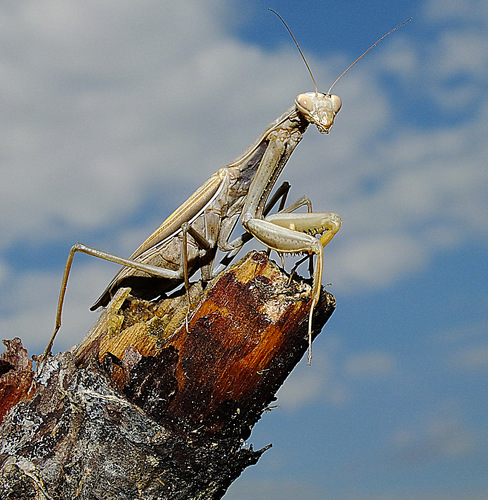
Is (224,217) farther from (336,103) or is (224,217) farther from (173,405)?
(173,405)

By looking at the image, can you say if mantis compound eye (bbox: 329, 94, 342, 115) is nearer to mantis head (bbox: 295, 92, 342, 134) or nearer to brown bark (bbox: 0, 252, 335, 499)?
mantis head (bbox: 295, 92, 342, 134)

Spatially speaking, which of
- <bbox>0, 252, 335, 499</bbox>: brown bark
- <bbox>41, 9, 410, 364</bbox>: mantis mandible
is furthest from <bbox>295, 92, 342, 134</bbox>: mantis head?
<bbox>0, 252, 335, 499</bbox>: brown bark

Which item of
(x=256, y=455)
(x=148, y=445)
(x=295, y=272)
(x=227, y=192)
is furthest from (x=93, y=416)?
(x=227, y=192)

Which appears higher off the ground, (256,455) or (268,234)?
(268,234)

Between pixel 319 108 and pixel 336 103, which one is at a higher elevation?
pixel 336 103

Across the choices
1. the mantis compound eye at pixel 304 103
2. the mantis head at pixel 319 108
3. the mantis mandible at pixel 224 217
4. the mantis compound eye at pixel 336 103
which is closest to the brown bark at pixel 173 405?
the mantis mandible at pixel 224 217

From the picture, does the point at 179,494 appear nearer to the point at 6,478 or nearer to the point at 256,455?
the point at 256,455

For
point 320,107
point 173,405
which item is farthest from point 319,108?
point 173,405

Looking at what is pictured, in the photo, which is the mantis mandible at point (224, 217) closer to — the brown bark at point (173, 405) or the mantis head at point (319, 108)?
the mantis head at point (319, 108)
